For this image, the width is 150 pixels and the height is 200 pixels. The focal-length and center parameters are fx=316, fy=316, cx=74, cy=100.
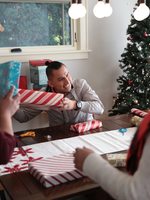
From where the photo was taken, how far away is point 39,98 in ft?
6.31

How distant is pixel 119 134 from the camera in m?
2.00

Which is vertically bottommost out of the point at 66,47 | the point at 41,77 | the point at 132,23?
the point at 41,77

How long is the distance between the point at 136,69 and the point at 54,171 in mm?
2523

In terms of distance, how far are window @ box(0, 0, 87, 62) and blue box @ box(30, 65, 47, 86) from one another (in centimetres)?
21

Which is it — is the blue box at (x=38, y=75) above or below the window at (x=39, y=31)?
below

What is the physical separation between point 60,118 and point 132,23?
167 cm

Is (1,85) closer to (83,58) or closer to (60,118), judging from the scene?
(60,118)

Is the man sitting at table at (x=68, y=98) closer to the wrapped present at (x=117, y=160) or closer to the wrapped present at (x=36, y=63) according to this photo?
the wrapped present at (x=36, y=63)

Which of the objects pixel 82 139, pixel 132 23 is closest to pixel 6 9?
pixel 132 23

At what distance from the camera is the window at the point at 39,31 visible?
11.3 ft

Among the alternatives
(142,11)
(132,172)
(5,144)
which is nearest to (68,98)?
(142,11)

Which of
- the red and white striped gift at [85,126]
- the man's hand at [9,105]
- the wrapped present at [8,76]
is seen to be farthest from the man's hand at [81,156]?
the red and white striped gift at [85,126]

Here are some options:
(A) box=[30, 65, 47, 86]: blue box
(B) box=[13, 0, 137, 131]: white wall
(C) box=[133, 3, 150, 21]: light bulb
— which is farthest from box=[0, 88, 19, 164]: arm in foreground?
(B) box=[13, 0, 137, 131]: white wall

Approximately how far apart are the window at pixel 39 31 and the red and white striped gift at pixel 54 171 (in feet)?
6.93
